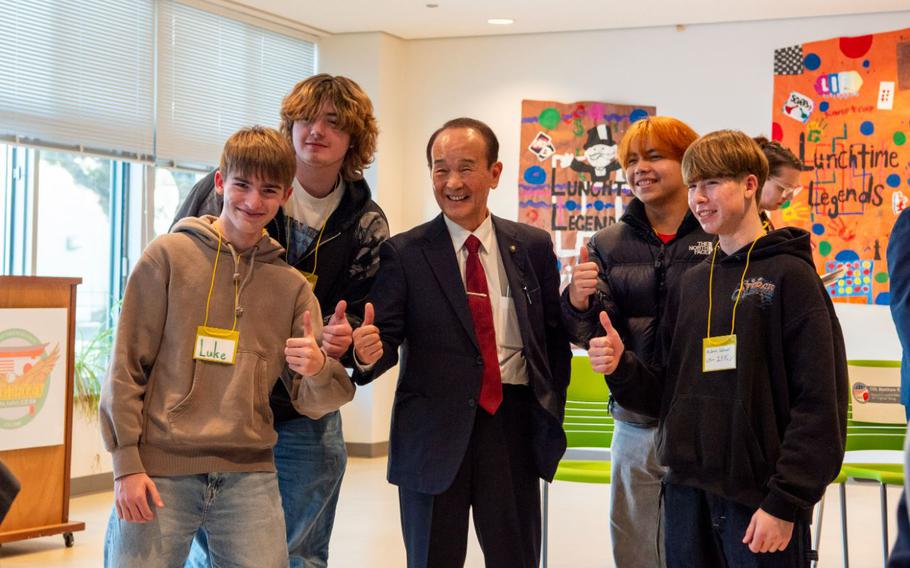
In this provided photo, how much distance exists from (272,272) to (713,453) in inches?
42.8

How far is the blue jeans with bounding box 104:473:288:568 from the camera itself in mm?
2258

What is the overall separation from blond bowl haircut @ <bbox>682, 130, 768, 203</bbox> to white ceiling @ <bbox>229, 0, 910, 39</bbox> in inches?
192

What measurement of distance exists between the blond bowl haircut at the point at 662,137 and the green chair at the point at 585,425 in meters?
1.22

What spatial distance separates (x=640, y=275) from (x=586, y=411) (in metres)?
1.55

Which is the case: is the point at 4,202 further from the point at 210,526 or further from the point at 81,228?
the point at 210,526

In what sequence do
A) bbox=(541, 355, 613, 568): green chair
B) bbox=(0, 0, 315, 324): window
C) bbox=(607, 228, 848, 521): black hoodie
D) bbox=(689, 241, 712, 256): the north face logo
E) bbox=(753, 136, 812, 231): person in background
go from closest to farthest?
bbox=(607, 228, 848, 521): black hoodie < bbox=(689, 241, 712, 256): the north face logo < bbox=(753, 136, 812, 231): person in background < bbox=(541, 355, 613, 568): green chair < bbox=(0, 0, 315, 324): window

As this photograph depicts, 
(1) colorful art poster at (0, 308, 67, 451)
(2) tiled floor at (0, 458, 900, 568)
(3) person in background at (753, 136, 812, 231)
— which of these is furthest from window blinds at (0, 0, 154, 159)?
(3) person in background at (753, 136, 812, 231)

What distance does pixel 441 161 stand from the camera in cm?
265

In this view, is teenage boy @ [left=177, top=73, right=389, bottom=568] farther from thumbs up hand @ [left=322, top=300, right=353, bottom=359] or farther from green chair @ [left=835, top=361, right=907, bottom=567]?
green chair @ [left=835, top=361, right=907, bottom=567]

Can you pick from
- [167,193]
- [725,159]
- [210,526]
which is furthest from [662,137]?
[167,193]

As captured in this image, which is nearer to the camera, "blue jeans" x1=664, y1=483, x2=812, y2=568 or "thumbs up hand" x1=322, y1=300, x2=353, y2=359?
"blue jeans" x1=664, y1=483, x2=812, y2=568

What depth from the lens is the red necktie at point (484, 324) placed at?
101 inches

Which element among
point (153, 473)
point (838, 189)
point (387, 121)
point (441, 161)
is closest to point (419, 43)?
point (387, 121)

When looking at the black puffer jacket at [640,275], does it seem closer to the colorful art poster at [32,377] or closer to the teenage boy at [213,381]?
the teenage boy at [213,381]
